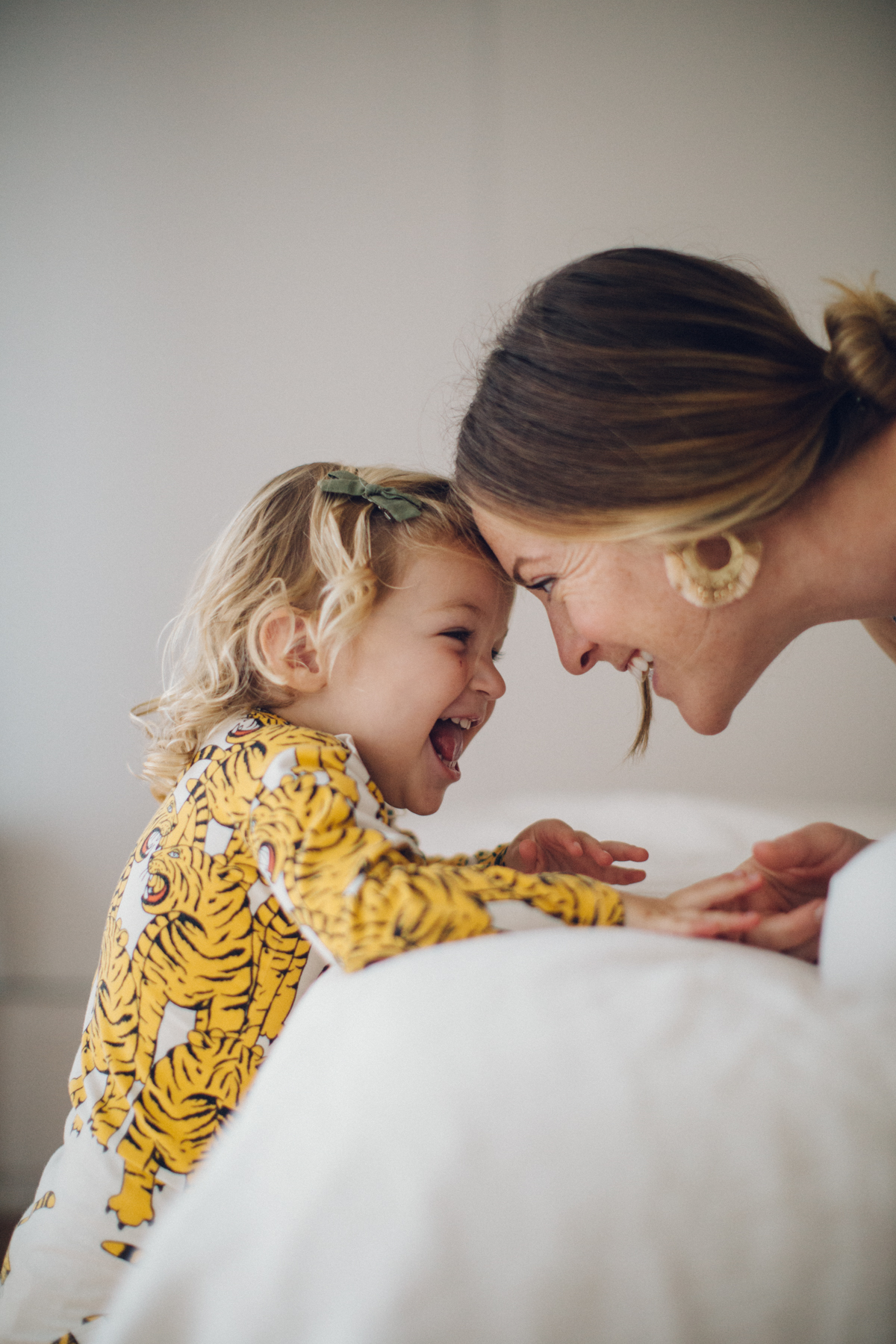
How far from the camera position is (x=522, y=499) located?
926mm

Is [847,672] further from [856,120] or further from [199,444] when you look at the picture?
[199,444]

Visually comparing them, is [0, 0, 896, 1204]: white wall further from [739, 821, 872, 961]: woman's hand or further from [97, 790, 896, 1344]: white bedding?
[97, 790, 896, 1344]: white bedding

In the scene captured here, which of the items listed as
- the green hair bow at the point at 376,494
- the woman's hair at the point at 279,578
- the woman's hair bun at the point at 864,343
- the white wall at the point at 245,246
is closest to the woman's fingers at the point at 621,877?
the woman's hair at the point at 279,578

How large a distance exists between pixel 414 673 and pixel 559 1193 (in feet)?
2.24

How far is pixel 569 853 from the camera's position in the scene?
3.59 feet

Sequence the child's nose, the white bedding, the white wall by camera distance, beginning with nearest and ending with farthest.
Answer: the white bedding → the child's nose → the white wall

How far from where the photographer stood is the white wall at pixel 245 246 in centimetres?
178

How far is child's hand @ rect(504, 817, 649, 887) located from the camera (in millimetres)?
1048

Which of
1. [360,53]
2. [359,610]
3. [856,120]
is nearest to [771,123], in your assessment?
[856,120]

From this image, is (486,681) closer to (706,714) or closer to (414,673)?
(414,673)

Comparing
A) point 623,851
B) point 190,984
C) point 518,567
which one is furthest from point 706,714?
point 190,984

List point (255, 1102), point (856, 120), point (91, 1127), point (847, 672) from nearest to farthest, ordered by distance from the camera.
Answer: point (255, 1102)
point (91, 1127)
point (856, 120)
point (847, 672)

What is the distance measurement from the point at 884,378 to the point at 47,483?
1.67 meters

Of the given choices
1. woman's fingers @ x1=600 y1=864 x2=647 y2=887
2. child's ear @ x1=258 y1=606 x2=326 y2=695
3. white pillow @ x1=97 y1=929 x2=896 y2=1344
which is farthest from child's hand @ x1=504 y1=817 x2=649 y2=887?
white pillow @ x1=97 y1=929 x2=896 y2=1344
